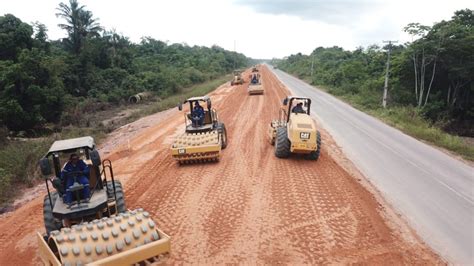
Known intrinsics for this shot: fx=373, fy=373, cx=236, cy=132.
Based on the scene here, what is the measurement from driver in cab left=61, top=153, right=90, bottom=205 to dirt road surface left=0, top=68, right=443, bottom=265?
5.19 feet

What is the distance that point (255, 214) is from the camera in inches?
355

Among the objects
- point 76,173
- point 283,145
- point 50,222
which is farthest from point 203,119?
point 50,222

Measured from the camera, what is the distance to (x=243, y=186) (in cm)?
1083

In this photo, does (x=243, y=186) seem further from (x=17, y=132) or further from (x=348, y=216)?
(x=17, y=132)

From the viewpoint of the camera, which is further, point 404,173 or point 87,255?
point 404,173

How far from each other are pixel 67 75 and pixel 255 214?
97.5ft

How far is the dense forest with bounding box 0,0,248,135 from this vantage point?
2162 centimetres

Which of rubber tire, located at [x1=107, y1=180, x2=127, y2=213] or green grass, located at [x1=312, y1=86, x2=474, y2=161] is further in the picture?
green grass, located at [x1=312, y1=86, x2=474, y2=161]

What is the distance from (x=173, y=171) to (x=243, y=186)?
108 inches

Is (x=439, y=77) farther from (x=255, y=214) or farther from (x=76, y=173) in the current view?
(x=76, y=173)

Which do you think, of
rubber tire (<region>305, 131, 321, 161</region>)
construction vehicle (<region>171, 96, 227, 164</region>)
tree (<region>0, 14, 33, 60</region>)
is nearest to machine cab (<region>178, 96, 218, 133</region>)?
construction vehicle (<region>171, 96, 227, 164</region>)

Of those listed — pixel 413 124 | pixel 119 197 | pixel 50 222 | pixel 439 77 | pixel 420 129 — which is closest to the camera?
A: pixel 50 222

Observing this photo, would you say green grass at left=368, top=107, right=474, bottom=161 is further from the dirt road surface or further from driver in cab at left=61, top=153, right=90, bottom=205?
driver in cab at left=61, top=153, right=90, bottom=205

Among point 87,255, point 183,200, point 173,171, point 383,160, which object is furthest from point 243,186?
point 383,160
